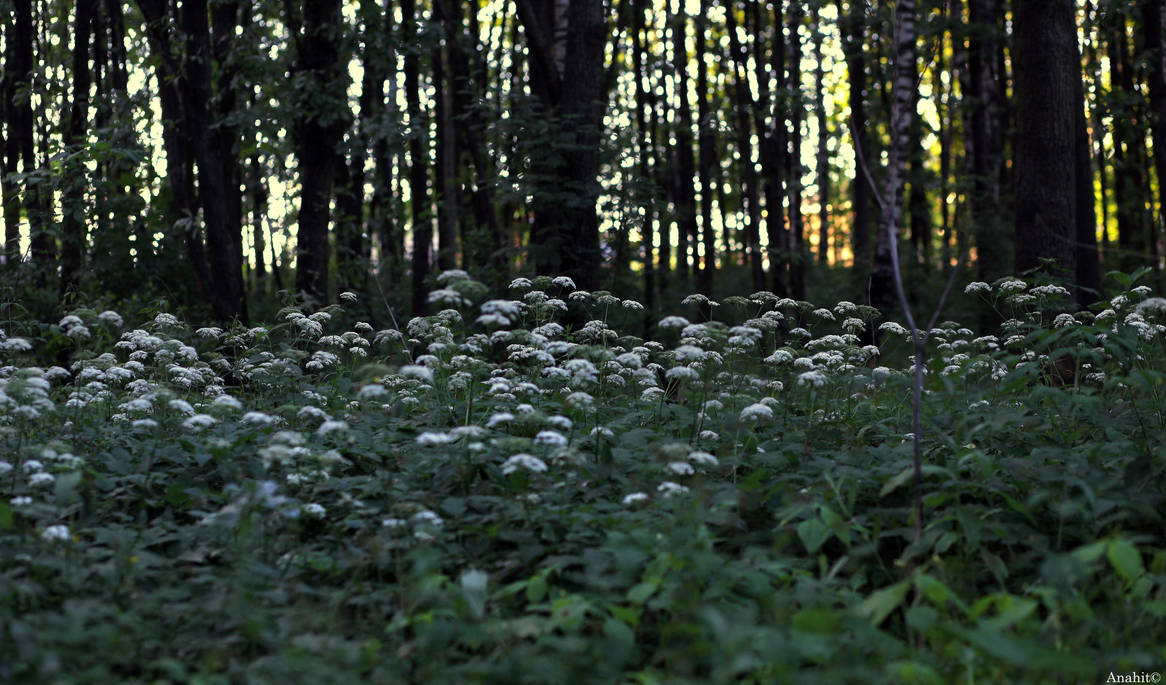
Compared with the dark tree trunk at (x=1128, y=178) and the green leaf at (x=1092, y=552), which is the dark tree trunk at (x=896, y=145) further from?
the dark tree trunk at (x=1128, y=178)

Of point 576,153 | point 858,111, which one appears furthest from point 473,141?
point 576,153

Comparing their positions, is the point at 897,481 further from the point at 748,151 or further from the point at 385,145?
the point at 748,151

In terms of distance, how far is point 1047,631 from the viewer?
3.59 meters

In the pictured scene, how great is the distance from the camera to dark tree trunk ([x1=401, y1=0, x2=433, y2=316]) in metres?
13.6

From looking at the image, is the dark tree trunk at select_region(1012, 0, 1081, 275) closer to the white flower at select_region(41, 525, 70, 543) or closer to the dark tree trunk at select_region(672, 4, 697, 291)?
the white flower at select_region(41, 525, 70, 543)

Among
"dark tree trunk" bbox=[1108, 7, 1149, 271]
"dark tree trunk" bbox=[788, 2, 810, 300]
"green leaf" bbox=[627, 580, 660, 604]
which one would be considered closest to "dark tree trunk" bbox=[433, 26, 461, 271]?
"dark tree trunk" bbox=[788, 2, 810, 300]

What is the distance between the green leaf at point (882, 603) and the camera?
357 centimetres

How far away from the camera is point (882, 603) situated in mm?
3605

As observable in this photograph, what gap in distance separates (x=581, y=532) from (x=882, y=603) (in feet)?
4.93

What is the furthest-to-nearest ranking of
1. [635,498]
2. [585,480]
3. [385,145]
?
1. [385,145]
2. [585,480]
3. [635,498]

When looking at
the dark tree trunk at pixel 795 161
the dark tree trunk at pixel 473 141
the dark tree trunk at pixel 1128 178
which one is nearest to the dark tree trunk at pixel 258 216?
the dark tree trunk at pixel 473 141

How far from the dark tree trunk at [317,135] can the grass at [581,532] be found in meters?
6.25

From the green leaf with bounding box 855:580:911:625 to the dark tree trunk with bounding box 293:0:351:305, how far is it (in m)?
10.0

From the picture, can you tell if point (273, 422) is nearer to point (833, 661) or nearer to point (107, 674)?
point (107, 674)
